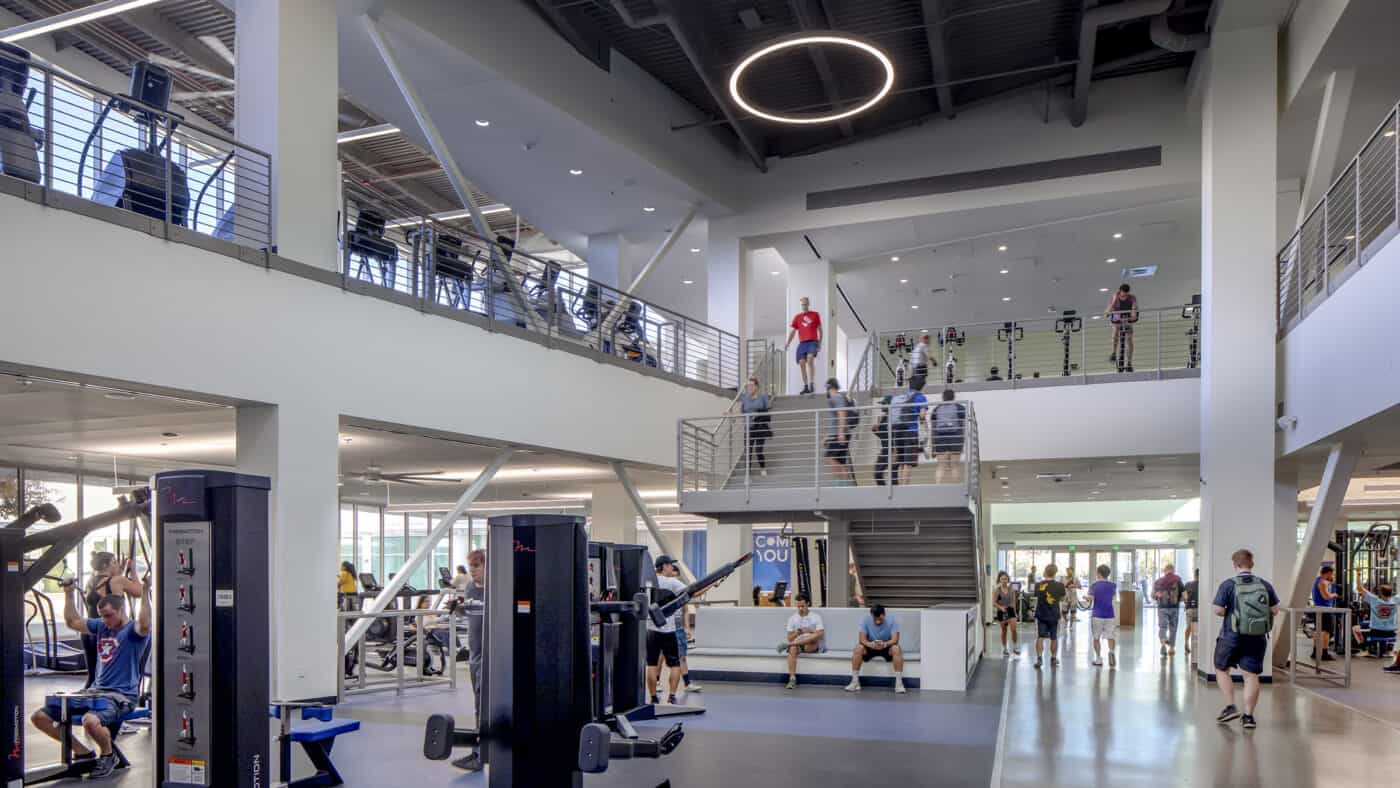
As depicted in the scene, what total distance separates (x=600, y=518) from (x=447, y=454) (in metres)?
7.02

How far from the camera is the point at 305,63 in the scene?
1105 centimetres

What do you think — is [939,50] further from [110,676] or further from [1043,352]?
[1043,352]

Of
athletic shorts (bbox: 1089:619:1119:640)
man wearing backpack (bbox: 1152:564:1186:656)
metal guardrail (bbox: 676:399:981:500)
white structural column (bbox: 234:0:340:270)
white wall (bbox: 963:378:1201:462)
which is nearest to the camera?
white structural column (bbox: 234:0:340:270)

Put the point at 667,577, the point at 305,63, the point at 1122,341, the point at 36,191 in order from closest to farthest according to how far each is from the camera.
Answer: the point at 36,191 → the point at 305,63 → the point at 667,577 → the point at 1122,341

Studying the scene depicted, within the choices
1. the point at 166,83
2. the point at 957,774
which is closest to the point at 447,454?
the point at 166,83

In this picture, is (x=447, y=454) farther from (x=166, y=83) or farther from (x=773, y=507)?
(x=166, y=83)

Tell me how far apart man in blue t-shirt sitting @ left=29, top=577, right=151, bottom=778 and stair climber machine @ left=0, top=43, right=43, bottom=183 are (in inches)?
134

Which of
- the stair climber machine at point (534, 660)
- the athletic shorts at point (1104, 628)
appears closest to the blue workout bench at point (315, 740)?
the stair climber machine at point (534, 660)

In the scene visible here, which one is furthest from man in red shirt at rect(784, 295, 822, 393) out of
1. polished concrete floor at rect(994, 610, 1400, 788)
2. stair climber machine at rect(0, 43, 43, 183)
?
stair climber machine at rect(0, 43, 43, 183)

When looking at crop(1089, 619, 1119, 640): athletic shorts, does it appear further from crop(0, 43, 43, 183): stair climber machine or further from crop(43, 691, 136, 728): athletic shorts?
crop(0, 43, 43, 183): stair climber machine

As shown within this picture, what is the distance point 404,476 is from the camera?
1911 cm

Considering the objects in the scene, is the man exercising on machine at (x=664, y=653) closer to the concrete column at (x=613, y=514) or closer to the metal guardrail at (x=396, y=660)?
the metal guardrail at (x=396, y=660)

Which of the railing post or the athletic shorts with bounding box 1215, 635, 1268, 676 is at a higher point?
the railing post

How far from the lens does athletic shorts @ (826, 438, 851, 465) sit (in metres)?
14.6
